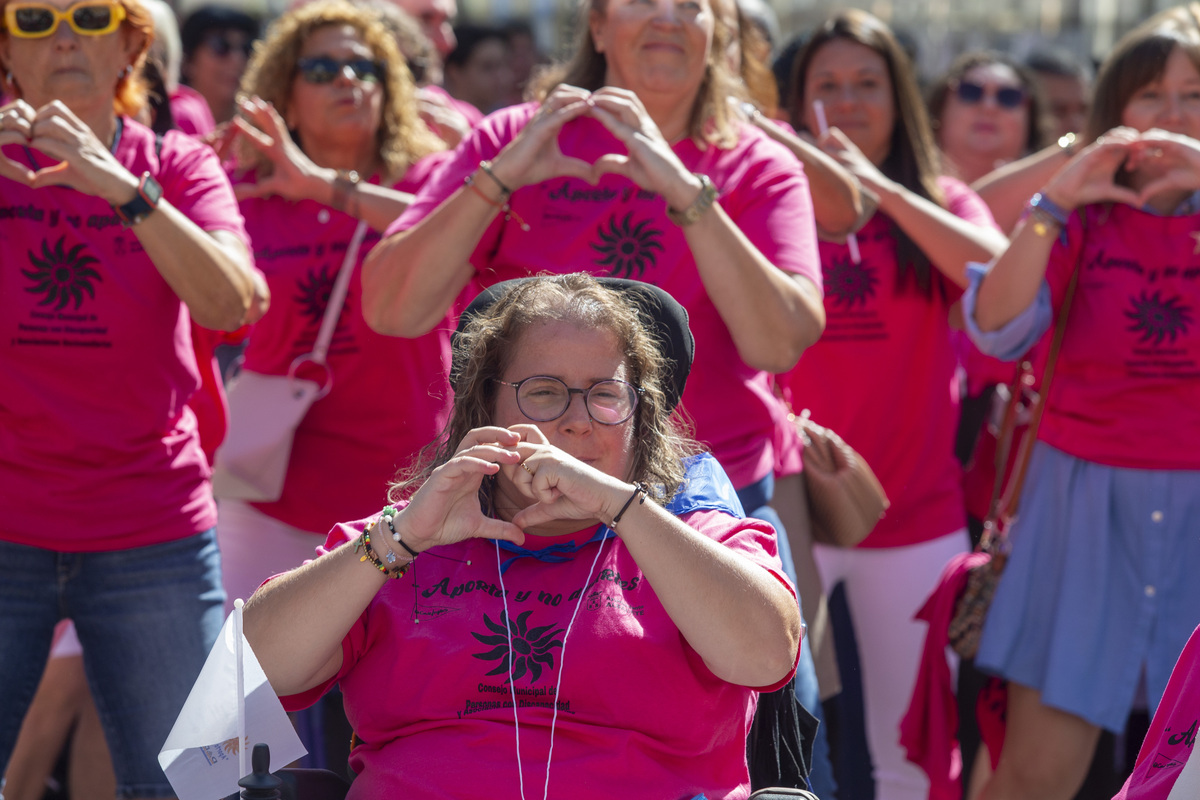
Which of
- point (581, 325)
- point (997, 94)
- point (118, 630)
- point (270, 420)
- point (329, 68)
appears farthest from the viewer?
point (997, 94)

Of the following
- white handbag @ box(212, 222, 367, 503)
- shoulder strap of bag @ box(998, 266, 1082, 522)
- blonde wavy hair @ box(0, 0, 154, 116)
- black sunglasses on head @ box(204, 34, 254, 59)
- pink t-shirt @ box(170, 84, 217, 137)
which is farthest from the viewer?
black sunglasses on head @ box(204, 34, 254, 59)

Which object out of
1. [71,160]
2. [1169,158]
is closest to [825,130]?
[1169,158]

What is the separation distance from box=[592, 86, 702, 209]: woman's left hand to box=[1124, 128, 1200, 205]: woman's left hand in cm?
121

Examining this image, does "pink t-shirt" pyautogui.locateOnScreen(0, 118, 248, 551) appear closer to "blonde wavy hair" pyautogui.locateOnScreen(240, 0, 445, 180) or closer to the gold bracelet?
the gold bracelet

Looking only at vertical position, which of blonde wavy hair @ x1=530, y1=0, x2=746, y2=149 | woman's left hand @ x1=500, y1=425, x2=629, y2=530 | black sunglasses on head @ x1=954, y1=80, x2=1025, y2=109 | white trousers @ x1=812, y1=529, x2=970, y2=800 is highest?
blonde wavy hair @ x1=530, y1=0, x2=746, y2=149

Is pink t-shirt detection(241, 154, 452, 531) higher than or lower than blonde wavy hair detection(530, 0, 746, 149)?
lower

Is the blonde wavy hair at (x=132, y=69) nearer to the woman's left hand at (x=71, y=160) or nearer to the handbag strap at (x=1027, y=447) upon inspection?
the woman's left hand at (x=71, y=160)

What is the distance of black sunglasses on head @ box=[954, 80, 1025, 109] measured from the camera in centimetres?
539

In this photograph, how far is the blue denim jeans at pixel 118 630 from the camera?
298 centimetres

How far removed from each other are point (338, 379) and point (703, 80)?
128cm

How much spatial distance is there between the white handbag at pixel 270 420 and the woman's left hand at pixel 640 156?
1.11 m

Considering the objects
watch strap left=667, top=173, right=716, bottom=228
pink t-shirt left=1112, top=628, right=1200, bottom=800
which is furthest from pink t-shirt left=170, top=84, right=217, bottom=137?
pink t-shirt left=1112, top=628, right=1200, bottom=800

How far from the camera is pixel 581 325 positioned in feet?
8.23

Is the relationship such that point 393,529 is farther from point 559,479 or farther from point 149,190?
point 149,190
